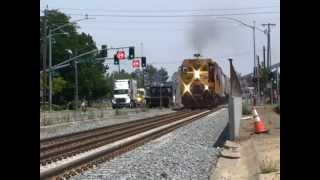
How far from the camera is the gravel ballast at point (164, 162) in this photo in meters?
13.5

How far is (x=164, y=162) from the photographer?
16.2 meters

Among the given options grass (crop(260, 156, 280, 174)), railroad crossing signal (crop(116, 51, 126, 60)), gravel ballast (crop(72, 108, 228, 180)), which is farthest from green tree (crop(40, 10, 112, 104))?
grass (crop(260, 156, 280, 174))

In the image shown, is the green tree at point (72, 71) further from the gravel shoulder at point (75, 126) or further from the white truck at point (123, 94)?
the gravel shoulder at point (75, 126)

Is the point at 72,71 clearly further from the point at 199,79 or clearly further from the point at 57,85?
the point at 199,79

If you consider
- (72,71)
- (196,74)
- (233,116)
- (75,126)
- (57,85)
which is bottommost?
(75,126)

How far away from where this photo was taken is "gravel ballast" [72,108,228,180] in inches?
530

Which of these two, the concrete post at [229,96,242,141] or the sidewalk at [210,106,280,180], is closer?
the sidewalk at [210,106,280,180]

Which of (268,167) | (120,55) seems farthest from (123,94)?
(268,167)

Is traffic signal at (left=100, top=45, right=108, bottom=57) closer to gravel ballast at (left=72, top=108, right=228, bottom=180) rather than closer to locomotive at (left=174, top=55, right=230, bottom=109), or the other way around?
locomotive at (left=174, top=55, right=230, bottom=109)

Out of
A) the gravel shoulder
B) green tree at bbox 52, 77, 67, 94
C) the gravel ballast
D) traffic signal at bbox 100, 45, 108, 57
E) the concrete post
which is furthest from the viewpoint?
green tree at bbox 52, 77, 67, 94
